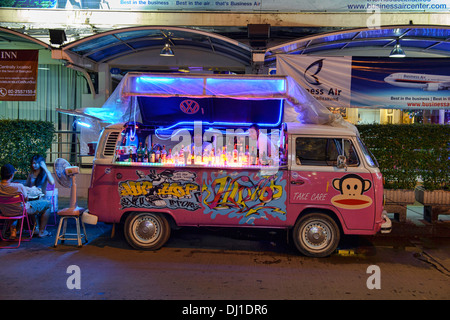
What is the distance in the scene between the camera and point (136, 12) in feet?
36.7

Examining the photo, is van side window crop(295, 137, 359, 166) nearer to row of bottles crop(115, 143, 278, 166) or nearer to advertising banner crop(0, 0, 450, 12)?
row of bottles crop(115, 143, 278, 166)

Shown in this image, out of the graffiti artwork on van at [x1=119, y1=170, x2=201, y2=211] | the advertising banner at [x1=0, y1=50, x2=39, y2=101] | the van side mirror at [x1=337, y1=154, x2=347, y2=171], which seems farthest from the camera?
the advertising banner at [x1=0, y1=50, x2=39, y2=101]

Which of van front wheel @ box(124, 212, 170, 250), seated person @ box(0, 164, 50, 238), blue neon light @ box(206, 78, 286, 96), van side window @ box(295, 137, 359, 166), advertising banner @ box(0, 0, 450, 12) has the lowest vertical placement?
van front wheel @ box(124, 212, 170, 250)

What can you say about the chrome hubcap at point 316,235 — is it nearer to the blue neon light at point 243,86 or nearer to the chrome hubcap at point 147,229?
the blue neon light at point 243,86

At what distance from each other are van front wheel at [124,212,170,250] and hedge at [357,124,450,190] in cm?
467

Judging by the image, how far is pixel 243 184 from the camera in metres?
6.62

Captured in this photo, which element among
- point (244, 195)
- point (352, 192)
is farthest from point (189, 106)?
point (352, 192)

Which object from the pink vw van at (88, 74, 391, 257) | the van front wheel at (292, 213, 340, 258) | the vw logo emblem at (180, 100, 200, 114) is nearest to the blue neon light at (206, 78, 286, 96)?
the pink vw van at (88, 74, 391, 257)

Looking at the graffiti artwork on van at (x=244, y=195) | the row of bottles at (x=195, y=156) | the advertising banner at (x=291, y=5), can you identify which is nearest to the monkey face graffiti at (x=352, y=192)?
A: the graffiti artwork on van at (x=244, y=195)

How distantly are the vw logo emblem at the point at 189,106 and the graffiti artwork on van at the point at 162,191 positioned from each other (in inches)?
75.8

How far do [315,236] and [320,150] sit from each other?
57.6 inches

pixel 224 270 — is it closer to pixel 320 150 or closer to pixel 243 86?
pixel 320 150

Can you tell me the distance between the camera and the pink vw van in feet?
21.3
